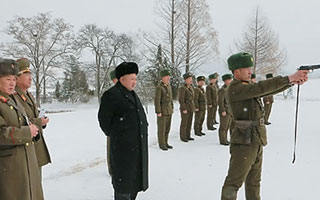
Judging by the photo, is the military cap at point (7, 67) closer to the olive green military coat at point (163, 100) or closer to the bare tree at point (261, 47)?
the olive green military coat at point (163, 100)

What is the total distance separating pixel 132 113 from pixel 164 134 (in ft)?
13.1

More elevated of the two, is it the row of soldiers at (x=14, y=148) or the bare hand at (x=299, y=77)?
the bare hand at (x=299, y=77)

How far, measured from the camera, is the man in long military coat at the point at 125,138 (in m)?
3.15

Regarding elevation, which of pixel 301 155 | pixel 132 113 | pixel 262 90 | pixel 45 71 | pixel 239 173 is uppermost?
pixel 45 71

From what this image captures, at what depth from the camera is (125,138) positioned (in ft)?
10.4

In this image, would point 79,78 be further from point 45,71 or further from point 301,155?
point 301,155

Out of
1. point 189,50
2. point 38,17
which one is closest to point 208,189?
point 189,50

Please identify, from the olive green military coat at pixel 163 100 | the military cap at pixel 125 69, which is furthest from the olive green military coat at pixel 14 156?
the olive green military coat at pixel 163 100

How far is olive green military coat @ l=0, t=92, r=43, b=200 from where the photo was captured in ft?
8.08

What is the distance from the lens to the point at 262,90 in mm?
2908

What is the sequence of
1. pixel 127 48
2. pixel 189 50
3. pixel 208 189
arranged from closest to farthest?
pixel 208 189 → pixel 189 50 → pixel 127 48

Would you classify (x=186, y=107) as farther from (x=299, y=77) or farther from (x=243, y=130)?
(x=299, y=77)

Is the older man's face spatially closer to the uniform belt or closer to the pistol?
the uniform belt

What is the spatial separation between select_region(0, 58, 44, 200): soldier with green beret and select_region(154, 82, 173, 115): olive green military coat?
450 centimetres
